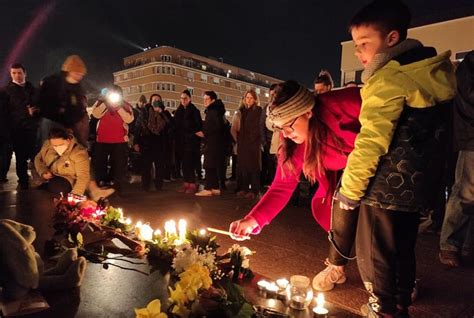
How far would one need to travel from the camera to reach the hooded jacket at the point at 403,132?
86.9 inches

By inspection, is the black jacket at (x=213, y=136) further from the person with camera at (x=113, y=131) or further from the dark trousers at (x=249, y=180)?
the person with camera at (x=113, y=131)

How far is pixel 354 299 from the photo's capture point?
307 cm

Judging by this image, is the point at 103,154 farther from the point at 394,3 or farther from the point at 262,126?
the point at 394,3

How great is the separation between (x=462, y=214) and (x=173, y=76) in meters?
81.1

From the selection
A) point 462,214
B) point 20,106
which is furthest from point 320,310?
point 20,106

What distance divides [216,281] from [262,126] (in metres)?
4.98

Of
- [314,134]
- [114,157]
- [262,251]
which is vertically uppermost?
[314,134]

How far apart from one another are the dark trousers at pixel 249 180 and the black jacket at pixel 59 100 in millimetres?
3151

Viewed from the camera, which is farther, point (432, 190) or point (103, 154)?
point (103, 154)

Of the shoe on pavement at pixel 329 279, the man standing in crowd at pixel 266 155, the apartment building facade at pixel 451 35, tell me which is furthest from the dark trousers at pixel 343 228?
the apartment building facade at pixel 451 35

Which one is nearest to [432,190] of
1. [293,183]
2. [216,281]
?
[293,183]

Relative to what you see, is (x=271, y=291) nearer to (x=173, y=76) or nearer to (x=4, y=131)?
(x=4, y=131)

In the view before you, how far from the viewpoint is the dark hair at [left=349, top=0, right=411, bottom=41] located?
2.46 meters

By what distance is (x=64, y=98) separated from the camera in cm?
646
